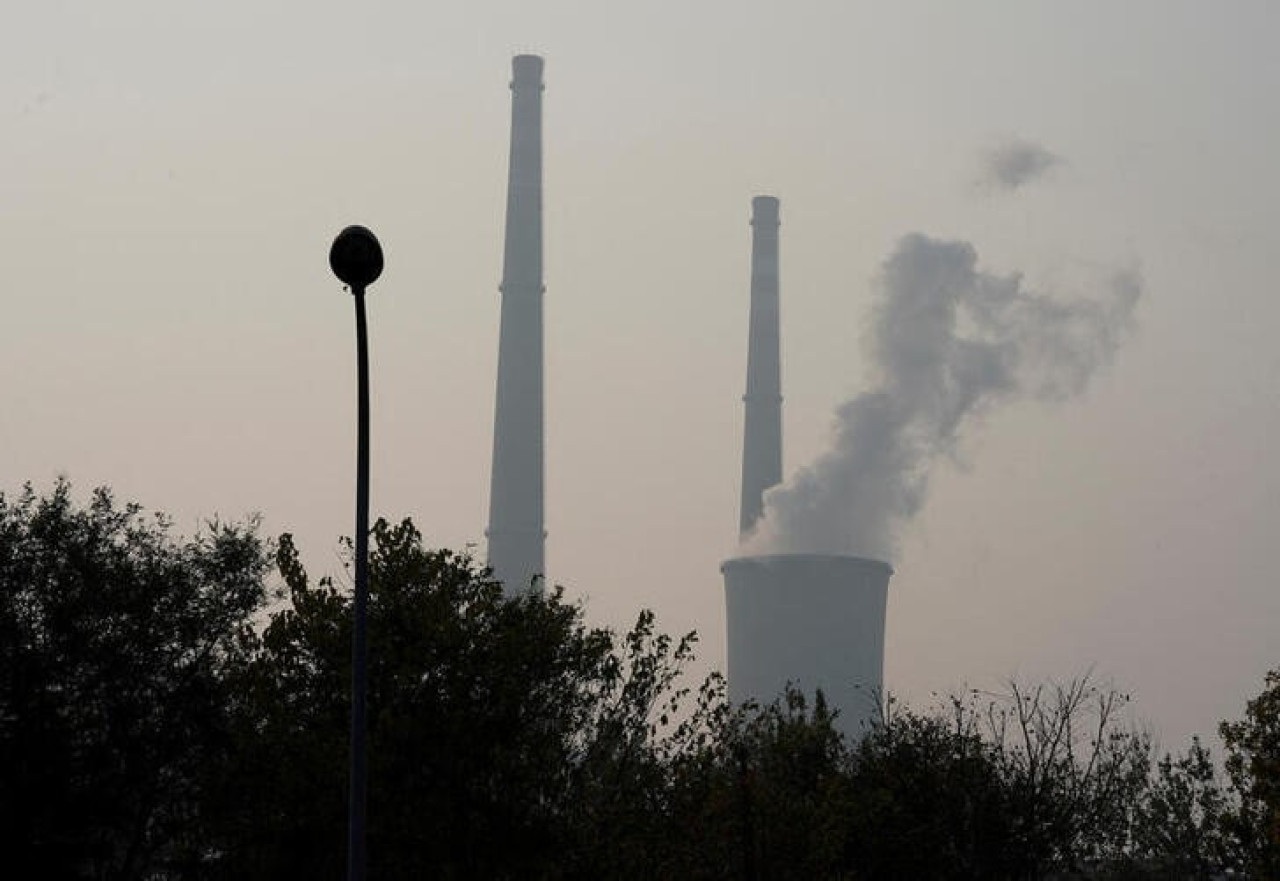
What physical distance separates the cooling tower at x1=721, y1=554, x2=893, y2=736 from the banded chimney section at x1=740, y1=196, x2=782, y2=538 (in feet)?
119

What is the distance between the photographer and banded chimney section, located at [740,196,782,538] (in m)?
134

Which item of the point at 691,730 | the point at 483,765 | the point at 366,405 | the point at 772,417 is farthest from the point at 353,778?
the point at 772,417

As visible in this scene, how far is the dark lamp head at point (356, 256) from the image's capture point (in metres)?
17.3

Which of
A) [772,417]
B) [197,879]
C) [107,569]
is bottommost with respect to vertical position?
[197,879]

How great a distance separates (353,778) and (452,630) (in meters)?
11.1

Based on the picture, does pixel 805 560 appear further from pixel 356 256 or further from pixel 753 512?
pixel 356 256

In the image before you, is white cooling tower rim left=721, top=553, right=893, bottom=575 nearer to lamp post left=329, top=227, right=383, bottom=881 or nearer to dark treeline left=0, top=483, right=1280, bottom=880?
dark treeline left=0, top=483, right=1280, bottom=880

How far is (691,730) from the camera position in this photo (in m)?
34.3

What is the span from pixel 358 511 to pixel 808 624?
76.3 m

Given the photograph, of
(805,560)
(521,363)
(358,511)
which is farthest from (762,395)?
(358,511)

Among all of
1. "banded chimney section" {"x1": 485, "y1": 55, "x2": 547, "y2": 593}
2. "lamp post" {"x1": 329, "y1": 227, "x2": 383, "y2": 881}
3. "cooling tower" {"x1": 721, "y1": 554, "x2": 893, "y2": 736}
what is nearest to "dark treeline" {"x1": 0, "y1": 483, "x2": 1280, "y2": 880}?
"lamp post" {"x1": 329, "y1": 227, "x2": 383, "y2": 881}

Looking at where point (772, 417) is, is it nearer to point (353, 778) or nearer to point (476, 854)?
point (476, 854)

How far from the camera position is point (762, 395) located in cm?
13475

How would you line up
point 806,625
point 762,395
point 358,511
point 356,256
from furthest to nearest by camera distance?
point 762,395 < point 806,625 < point 358,511 < point 356,256
